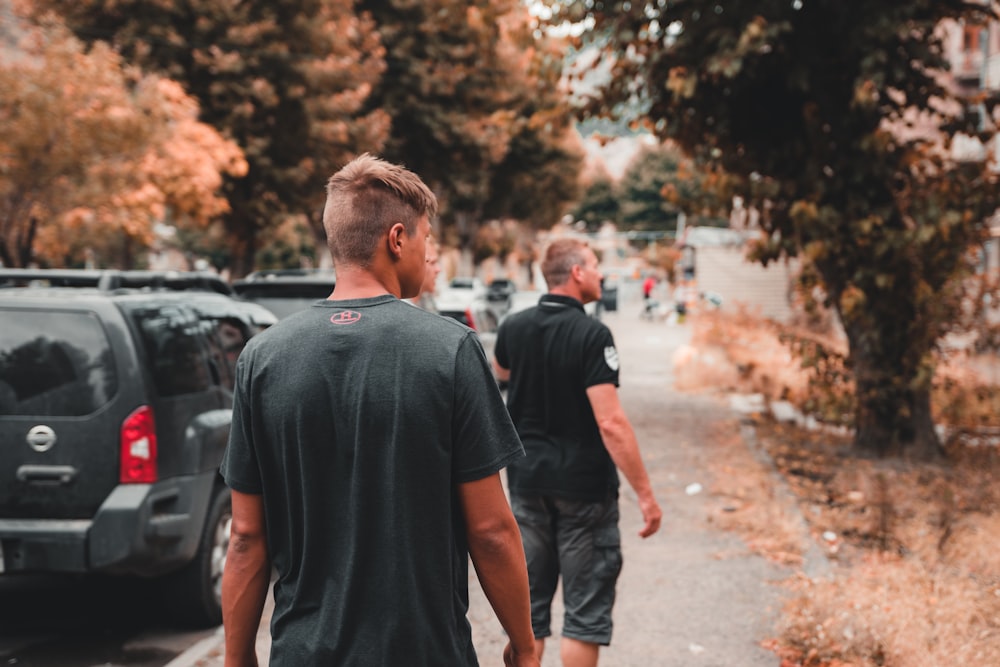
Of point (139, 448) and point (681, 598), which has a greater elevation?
point (139, 448)

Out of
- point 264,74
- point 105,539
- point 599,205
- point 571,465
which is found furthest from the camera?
point 599,205

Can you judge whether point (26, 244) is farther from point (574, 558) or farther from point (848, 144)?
point (574, 558)

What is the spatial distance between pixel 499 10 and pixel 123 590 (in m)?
6.87

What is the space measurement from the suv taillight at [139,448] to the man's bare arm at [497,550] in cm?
297

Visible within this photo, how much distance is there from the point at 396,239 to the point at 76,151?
10.4 m

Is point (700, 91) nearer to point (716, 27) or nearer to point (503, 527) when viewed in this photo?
point (716, 27)

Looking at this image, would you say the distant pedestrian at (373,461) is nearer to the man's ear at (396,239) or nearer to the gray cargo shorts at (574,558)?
the man's ear at (396,239)

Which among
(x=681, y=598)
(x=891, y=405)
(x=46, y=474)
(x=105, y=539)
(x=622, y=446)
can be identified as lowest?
(x=681, y=598)

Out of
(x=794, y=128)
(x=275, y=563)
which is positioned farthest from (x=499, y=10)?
(x=275, y=563)

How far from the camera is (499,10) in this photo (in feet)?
33.0

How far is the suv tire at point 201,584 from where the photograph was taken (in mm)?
5074

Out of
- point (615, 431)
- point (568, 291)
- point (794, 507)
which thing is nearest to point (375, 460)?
point (615, 431)

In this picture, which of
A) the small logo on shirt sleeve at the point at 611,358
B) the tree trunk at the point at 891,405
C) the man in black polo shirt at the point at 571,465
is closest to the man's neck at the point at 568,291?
the man in black polo shirt at the point at 571,465

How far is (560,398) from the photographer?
404 cm
